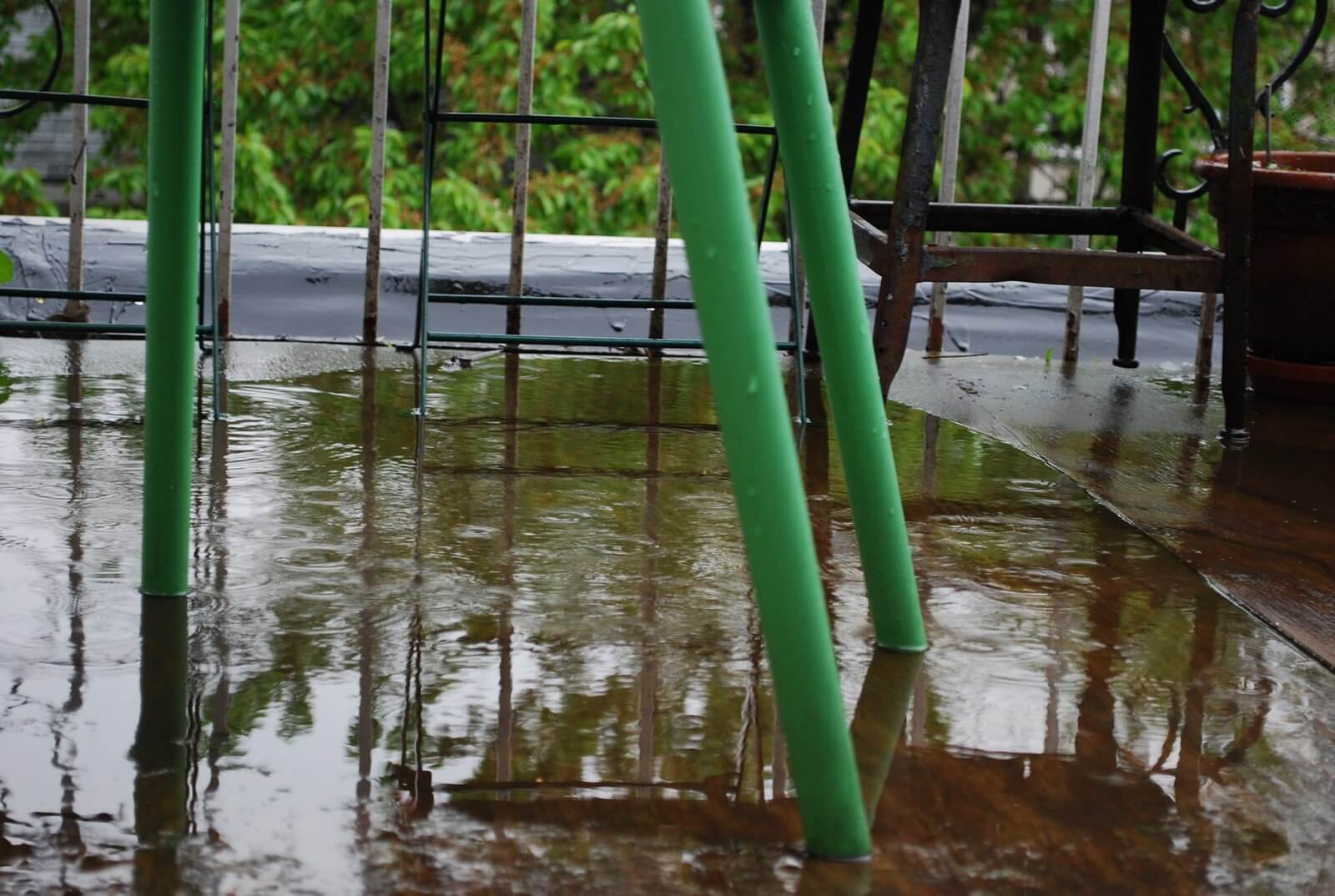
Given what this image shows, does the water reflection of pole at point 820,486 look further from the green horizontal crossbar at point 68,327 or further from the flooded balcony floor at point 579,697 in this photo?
the green horizontal crossbar at point 68,327

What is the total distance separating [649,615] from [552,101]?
6.20 metres

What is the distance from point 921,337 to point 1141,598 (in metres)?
2.41

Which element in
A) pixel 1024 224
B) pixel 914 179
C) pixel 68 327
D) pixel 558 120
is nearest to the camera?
pixel 914 179

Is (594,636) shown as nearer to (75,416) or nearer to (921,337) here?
(75,416)

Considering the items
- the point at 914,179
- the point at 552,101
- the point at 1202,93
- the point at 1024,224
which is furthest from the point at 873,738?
the point at 552,101

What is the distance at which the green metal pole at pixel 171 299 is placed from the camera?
1677 millimetres

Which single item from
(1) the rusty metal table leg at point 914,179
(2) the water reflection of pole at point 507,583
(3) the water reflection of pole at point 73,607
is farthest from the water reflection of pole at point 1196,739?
(1) the rusty metal table leg at point 914,179

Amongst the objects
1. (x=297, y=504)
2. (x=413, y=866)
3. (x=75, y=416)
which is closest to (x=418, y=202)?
(x=75, y=416)

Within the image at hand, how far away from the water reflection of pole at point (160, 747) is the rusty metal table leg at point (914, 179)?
5.16 feet

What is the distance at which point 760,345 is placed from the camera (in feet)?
3.84

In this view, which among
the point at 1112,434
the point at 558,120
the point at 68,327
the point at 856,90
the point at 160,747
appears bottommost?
the point at 160,747

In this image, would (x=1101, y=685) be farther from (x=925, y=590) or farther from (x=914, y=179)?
(x=914, y=179)

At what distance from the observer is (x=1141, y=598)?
6.43 ft

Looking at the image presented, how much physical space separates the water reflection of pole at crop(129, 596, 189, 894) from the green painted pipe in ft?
1.63
